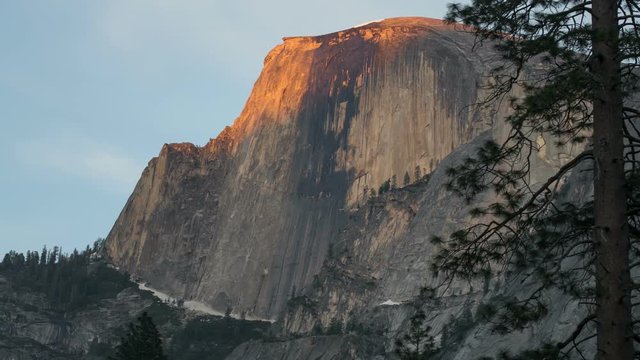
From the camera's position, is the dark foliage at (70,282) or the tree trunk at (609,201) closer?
the tree trunk at (609,201)

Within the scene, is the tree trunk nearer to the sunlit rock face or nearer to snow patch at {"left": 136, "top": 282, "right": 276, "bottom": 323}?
the sunlit rock face

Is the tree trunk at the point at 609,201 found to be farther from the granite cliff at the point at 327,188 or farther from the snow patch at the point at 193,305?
the snow patch at the point at 193,305

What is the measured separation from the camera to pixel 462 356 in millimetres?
81000

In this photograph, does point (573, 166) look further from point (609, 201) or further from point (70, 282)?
point (70, 282)

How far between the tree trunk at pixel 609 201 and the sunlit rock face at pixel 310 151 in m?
141

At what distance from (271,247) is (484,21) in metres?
155

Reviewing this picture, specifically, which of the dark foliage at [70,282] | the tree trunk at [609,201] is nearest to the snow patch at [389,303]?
the dark foliage at [70,282]

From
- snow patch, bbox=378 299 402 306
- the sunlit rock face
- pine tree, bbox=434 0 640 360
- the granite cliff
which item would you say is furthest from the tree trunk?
the sunlit rock face

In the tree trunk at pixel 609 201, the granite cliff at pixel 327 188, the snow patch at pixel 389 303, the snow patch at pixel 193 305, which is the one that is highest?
the granite cliff at pixel 327 188

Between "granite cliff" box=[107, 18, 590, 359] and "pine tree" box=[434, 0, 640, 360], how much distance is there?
11025cm

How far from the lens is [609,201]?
1502 cm

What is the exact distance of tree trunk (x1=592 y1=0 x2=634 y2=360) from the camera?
47.4 ft

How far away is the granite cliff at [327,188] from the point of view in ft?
469

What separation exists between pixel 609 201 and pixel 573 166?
52.2 inches
